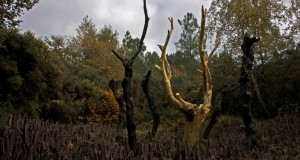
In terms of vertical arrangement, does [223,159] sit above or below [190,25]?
below

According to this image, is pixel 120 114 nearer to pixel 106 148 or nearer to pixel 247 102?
pixel 247 102

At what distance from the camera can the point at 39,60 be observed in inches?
650

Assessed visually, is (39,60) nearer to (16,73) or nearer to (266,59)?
(16,73)

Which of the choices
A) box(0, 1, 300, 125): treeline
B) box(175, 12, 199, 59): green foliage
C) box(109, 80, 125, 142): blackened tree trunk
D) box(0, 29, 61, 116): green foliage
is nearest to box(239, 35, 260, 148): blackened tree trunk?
box(109, 80, 125, 142): blackened tree trunk

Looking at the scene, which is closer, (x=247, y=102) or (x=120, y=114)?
(x=247, y=102)

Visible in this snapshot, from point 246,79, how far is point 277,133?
13.3 feet

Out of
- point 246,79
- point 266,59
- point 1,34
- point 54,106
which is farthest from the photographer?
point 266,59

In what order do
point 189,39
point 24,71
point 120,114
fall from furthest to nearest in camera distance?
point 189,39 < point 24,71 < point 120,114

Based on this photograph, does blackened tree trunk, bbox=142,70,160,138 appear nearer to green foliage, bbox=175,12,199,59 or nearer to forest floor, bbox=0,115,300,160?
forest floor, bbox=0,115,300,160

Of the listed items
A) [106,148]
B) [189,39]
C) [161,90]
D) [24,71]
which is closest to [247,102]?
[106,148]

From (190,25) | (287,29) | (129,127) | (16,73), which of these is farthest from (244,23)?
(190,25)

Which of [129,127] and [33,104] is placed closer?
[129,127]

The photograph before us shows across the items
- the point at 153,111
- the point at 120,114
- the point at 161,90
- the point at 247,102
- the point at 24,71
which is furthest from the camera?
the point at 161,90

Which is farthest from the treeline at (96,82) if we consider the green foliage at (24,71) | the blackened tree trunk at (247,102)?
the blackened tree trunk at (247,102)
